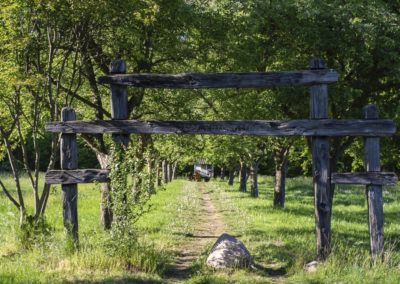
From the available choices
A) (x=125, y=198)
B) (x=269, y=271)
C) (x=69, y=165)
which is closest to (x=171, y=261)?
(x=125, y=198)

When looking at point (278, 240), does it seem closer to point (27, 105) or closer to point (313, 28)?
point (313, 28)

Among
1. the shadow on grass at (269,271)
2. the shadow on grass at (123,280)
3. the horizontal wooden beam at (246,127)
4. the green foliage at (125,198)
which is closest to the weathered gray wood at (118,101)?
the horizontal wooden beam at (246,127)

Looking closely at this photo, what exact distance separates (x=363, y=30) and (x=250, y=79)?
3665 mm

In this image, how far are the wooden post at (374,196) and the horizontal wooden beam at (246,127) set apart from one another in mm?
193

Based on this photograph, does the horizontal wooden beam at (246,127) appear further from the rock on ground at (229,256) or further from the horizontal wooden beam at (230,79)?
the rock on ground at (229,256)

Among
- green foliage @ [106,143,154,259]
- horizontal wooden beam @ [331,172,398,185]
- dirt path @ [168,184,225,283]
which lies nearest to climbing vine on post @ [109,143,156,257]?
green foliage @ [106,143,154,259]

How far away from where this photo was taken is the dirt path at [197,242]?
8.12 meters

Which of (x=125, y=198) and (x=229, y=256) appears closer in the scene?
(x=229, y=256)

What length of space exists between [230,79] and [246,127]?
89 centimetres

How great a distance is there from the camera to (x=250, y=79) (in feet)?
28.0

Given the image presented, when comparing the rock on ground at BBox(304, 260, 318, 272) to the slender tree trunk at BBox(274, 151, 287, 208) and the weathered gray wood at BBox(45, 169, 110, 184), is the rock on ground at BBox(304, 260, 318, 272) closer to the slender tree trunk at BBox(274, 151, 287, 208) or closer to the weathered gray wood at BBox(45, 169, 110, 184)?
the weathered gray wood at BBox(45, 169, 110, 184)

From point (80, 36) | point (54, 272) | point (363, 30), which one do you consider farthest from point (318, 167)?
point (80, 36)

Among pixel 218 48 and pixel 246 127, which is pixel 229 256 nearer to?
pixel 246 127

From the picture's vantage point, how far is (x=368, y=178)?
8312 millimetres
